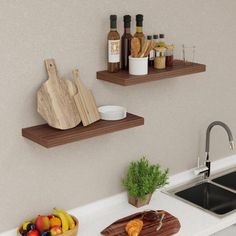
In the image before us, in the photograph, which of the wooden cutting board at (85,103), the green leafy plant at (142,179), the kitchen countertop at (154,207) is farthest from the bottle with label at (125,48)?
the kitchen countertop at (154,207)

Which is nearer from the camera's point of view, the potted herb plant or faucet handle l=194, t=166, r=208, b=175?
the potted herb plant

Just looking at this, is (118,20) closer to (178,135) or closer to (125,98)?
(125,98)

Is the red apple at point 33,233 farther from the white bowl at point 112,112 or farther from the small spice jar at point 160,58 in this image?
the small spice jar at point 160,58

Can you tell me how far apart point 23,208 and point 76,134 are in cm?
46

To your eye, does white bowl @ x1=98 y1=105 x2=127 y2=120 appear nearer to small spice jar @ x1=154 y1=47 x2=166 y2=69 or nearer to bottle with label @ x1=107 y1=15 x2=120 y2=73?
bottle with label @ x1=107 y1=15 x2=120 y2=73

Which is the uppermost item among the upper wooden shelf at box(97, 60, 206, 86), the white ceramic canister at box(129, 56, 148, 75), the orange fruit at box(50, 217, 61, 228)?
the white ceramic canister at box(129, 56, 148, 75)

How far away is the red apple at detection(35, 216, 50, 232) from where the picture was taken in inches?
81.4

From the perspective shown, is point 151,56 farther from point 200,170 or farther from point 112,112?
point 200,170

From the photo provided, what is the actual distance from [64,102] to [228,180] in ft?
4.44

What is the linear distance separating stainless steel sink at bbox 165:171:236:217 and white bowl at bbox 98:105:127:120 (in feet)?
2.26

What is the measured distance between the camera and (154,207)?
8.23ft

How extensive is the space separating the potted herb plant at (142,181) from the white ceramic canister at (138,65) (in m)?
0.53

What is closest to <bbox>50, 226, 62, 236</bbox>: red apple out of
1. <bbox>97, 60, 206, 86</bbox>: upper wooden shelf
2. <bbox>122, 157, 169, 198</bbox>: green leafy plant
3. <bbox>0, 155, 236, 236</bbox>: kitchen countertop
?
<bbox>0, 155, 236, 236</bbox>: kitchen countertop

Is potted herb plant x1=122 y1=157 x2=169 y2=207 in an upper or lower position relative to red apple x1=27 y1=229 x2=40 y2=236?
upper
